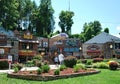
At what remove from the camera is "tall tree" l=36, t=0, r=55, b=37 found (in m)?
82.3

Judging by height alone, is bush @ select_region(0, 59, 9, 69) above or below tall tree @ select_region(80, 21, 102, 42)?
below

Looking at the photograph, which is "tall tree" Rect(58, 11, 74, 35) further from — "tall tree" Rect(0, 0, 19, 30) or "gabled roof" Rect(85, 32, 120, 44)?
"tall tree" Rect(0, 0, 19, 30)

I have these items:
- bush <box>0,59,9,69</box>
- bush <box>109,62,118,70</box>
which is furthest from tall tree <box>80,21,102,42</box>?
bush <box>109,62,118,70</box>

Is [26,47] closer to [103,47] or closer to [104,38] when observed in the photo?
[103,47]

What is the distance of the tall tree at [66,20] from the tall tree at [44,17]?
27.2 ft

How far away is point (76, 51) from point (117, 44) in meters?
10.6

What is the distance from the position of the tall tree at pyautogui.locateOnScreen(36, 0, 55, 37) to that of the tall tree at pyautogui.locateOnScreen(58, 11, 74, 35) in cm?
829

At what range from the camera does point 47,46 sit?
77375 millimetres

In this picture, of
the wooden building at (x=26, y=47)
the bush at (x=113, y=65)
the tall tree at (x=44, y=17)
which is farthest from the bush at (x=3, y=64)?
the tall tree at (x=44, y=17)

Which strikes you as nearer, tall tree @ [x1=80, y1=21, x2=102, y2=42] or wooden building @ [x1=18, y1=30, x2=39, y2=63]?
wooden building @ [x1=18, y1=30, x2=39, y2=63]

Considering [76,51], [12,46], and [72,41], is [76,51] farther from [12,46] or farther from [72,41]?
[12,46]

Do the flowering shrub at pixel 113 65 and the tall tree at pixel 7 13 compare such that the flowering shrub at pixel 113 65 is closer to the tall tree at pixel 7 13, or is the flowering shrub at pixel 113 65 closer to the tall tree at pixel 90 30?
the tall tree at pixel 7 13

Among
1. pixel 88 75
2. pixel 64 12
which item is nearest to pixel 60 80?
pixel 88 75

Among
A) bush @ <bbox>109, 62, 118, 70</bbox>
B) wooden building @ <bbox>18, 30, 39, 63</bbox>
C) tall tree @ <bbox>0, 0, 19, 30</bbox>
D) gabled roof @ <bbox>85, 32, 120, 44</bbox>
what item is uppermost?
tall tree @ <bbox>0, 0, 19, 30</bbox>
